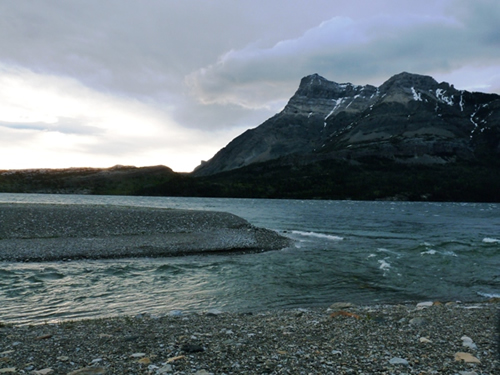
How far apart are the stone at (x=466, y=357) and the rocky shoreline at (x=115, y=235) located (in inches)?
996

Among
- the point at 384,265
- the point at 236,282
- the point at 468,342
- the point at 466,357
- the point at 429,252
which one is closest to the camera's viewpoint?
the point at 466,357

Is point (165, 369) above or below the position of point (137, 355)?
above

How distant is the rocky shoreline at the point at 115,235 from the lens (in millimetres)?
29514

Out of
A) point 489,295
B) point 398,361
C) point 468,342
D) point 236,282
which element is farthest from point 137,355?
point 489,295

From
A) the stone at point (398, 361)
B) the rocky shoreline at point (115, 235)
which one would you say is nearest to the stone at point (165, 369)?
the stone at point (398, 361)

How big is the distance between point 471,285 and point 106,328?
74.5ft

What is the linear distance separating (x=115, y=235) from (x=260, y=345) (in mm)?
31836

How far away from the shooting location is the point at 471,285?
23594 mm

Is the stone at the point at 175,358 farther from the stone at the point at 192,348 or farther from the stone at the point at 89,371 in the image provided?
the stone at the point at 89,371

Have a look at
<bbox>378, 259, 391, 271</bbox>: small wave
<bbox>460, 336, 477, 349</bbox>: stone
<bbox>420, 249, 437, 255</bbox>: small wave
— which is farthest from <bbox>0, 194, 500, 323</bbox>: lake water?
<bbox>460, 336, 477, 349</bbox>: stone

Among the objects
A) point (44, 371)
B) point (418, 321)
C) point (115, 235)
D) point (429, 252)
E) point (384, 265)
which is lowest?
point (429, 252)

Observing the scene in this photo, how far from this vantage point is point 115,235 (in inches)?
1492

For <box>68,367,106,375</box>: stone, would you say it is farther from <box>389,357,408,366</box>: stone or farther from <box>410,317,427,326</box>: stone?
<box>410,317,427,326</box>: stone

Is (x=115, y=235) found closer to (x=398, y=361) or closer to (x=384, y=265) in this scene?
(x=384, y=265)
